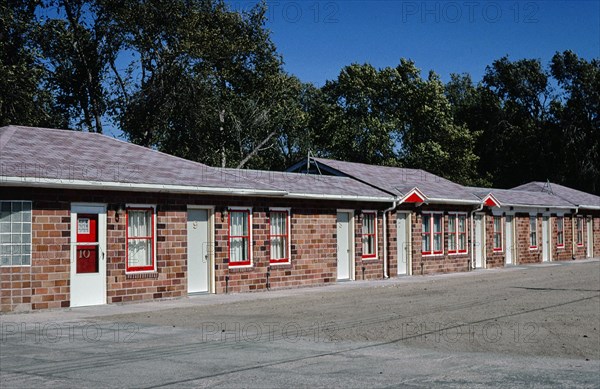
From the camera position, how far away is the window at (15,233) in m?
16.2

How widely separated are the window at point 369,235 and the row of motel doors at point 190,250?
914 millimetres

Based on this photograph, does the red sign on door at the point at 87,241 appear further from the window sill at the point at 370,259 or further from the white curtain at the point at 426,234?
the white curtain at the point at 426,234

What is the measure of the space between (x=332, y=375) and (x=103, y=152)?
41.3 feet

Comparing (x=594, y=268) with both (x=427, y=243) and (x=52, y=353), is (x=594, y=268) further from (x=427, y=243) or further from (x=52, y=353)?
(x=52, y=353)

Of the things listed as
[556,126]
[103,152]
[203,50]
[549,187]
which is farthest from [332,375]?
A: [556,126]

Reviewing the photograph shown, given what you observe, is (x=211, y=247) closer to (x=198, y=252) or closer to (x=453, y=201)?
(x=198, y=252)

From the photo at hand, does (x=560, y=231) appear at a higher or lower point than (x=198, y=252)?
higher

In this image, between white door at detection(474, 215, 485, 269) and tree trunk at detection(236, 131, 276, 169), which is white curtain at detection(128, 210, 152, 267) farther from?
tree trunk at detection(236, 131, 276, 169)

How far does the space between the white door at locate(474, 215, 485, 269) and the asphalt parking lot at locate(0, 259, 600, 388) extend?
12.5m

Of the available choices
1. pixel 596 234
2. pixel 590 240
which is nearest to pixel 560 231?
pixel 590 240

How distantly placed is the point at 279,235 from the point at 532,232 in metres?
18.6

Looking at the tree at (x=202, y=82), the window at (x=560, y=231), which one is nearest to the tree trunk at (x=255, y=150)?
the tree at (x=202, y=82)

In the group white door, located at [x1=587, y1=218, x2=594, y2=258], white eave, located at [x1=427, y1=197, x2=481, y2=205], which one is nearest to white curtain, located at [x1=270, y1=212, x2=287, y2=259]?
white eave, located at [x1=427, y1=197, x2=481, y2=205]

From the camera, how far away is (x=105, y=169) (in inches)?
713
